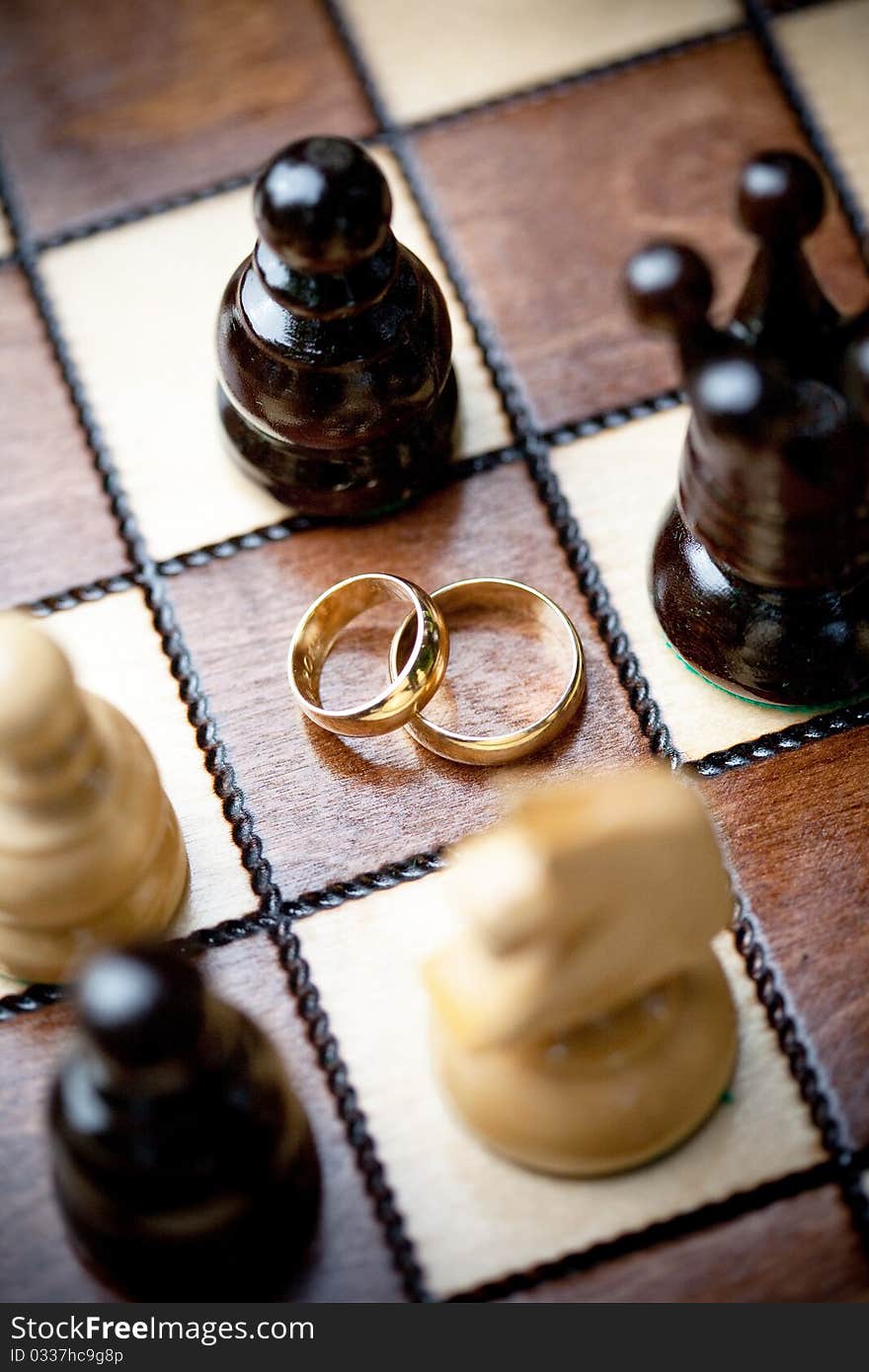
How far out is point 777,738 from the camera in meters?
0.90

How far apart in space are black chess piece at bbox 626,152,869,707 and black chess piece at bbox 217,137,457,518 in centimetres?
18

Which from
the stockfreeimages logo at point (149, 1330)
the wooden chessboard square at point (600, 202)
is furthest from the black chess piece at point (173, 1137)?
the wooden chessboard square at point (600, 202)

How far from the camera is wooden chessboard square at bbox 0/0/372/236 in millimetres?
1137

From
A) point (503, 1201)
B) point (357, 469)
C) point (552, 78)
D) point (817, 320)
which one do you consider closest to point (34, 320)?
point (357, 469)

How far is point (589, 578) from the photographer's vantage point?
961 millimetres

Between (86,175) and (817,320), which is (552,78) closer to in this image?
(86,175)

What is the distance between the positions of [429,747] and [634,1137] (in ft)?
0.90

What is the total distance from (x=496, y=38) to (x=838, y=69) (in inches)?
10.9

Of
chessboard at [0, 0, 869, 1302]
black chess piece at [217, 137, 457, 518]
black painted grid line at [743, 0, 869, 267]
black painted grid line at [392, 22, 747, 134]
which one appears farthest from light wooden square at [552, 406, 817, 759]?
black painted grid line at [392, 22, 747, 134]

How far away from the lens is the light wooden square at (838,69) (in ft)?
3.60

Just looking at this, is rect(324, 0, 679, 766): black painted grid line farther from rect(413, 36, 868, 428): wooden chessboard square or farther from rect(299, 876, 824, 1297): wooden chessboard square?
rect(299, 876, 824, 1297): wooden chessboard square

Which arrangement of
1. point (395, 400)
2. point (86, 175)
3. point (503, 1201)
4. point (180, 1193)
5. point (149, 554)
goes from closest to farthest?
1. point (180, 1193)
2. point (503, 1201)
3. point (395, 400)
4. point (149, 554)
5. point (86, 175)

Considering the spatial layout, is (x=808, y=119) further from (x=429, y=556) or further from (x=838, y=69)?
(x=429, y=556)

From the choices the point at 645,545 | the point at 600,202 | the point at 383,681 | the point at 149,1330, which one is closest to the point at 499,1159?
the point at 149,1330
